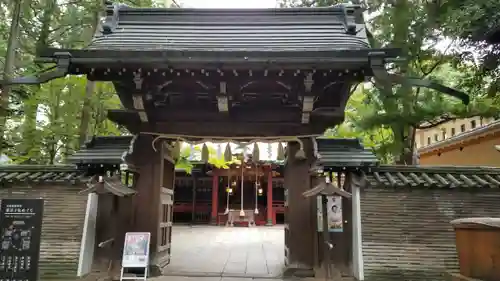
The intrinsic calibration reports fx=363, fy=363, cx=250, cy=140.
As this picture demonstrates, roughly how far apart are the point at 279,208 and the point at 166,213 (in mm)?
15647

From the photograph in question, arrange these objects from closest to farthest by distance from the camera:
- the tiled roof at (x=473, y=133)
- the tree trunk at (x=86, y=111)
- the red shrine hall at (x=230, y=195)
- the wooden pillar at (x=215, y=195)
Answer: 1. the tiled roof at (x=473, y=133)
2. the tree trunk at (x=86, y=111)
3. the red shrine hall at (x=230, y=195)
4. the wooden pillar at (x=215, y=195)

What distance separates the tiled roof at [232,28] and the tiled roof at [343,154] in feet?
6.39

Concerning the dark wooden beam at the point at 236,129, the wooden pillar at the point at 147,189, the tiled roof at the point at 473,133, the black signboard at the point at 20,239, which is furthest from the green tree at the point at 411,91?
the black signboard at the point at 20,239

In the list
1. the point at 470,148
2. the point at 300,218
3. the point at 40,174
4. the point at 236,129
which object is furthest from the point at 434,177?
the point at 40,174

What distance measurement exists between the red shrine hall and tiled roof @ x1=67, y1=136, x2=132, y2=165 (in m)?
14.0

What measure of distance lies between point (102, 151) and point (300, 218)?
4.22 meters

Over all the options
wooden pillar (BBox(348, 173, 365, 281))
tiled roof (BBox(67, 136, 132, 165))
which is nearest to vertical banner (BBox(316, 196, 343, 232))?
wooden pillar (BBox(348, 173, 365, 281))

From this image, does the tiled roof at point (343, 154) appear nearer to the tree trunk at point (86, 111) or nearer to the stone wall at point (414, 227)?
the stone wall at point (414, 227)

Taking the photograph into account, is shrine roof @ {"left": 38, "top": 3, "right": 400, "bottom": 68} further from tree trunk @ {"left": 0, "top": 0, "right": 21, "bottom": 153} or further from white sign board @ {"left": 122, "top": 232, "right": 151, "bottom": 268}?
tree trunk @ {"left": 0, "top": 0, "right": 21, "bottom": 153}

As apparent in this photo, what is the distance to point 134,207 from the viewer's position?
726 centimetres

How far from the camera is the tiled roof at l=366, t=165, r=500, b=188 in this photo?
281 inches

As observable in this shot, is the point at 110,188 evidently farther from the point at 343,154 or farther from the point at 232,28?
the point at 343,154

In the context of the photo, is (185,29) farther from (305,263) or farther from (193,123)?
(305,263)

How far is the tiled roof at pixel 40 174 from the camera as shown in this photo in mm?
7480
